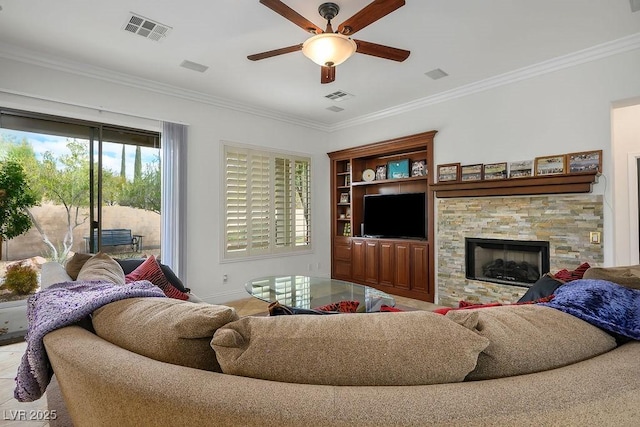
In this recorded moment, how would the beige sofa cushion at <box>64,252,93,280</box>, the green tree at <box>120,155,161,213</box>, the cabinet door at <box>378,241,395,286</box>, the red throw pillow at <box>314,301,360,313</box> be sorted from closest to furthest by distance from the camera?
the red throw pillow at <box>314,301,360,313</box>
the beige sofa cushion at <box>64,252,93,280</box>
the green tree at <box>120,155,161,213</box>
the cabinet door at <box>378,241,395,286</box>

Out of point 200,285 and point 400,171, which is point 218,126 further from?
point 400,171

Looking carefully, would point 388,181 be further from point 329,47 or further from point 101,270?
point 101,270

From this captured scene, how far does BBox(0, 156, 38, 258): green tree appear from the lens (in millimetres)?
3264

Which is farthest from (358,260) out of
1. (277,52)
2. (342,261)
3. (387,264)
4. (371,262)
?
(277,52)

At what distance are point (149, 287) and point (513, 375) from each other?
1.36 meters

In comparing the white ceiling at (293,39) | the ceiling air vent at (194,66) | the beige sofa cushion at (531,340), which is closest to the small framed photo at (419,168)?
the white ceiling at (293,39)

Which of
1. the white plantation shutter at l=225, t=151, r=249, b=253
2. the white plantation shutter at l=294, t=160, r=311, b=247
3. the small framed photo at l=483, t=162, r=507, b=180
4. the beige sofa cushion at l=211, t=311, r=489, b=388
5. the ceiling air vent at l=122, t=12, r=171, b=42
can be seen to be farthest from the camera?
the white plantation shutter at l=294, t=160, r=311, b=247

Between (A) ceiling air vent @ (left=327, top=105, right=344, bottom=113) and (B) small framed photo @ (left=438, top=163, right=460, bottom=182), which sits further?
(A) ceiling air vent @ (left=327, top=105, right=344, bottom=113)

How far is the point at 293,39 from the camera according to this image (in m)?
2.98

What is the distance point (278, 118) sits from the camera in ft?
17.1

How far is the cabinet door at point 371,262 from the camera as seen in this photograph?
5102 mm

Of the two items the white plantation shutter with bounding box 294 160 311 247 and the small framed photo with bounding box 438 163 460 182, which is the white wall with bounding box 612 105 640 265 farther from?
the white plantation shutter with bounding box 294 160 311 247

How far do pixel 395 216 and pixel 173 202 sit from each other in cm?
323

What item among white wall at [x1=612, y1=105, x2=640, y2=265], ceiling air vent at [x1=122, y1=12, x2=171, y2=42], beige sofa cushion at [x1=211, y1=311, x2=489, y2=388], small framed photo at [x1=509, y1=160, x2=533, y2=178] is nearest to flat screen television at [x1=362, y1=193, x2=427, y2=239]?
small framed photo at [x1=509, y1=160, x2=533, y2=178]
